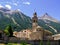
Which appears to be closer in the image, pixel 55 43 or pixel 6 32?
pixel 55 43

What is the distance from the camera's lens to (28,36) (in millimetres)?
86875

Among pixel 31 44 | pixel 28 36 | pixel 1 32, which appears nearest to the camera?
pixel 31 44

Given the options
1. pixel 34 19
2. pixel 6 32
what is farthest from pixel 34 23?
pixel 6 32

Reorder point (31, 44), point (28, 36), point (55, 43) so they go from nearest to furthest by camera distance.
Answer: point (55, 43), point (31, 44), point (28, 36)

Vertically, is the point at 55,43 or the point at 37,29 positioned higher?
the point at 37,29

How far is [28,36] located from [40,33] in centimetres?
702

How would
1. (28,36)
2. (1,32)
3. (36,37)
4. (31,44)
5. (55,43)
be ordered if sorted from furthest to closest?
(28,36) < (36,37) < (1,32) < (31,44) < (55,43)

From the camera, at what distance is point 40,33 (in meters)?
81.9

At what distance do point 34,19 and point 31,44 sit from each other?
4299 centimetres

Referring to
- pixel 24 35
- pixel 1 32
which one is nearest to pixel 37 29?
pixel 24 35

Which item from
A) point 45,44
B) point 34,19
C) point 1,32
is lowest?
point 45,44

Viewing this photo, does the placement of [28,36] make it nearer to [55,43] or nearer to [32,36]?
[32,36]

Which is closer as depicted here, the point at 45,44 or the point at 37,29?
the point at 45,44

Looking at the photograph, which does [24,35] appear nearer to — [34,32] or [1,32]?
[34,32]
